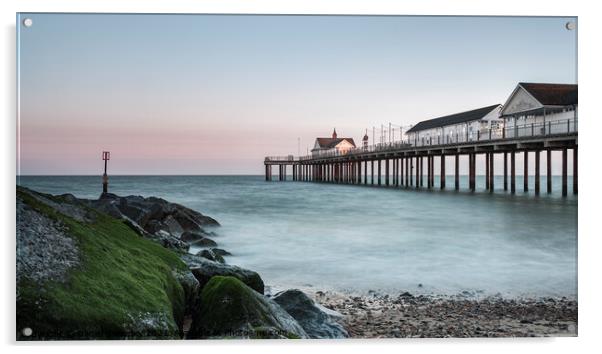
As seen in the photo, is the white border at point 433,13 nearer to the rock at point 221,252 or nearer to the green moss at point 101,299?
the green moss at point 101,299

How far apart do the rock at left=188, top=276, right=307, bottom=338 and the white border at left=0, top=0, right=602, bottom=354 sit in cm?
31

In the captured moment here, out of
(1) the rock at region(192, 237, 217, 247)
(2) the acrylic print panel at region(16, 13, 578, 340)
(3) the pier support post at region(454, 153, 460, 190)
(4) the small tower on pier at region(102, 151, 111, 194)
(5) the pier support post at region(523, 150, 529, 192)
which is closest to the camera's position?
(2) the acrylic print panel at region(16, 13, 578, 340)

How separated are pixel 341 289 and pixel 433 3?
2.97m

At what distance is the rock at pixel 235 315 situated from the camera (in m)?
3.93

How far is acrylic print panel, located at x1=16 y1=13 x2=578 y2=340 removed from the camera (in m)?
4.07

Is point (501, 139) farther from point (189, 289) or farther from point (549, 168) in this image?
point (189, 289)

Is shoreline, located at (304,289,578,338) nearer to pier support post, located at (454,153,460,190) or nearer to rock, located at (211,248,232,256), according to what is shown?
rock, located at (211,248,232,256)

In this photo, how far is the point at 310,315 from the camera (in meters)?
4.41

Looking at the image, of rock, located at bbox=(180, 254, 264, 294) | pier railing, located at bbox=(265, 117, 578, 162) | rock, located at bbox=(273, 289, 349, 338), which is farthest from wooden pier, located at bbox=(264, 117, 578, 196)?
rock, located at bbox=(273, 289, 349, 338)

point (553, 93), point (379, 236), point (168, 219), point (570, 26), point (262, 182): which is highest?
point (570, 26)

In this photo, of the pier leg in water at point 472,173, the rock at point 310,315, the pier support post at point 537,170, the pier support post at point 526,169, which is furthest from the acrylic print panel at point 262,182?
the pier leg in water at point 472,173

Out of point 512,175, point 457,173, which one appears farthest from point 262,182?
point 512,175

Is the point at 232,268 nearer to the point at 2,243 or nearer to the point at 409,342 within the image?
the point at 409,342

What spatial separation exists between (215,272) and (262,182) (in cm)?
210
